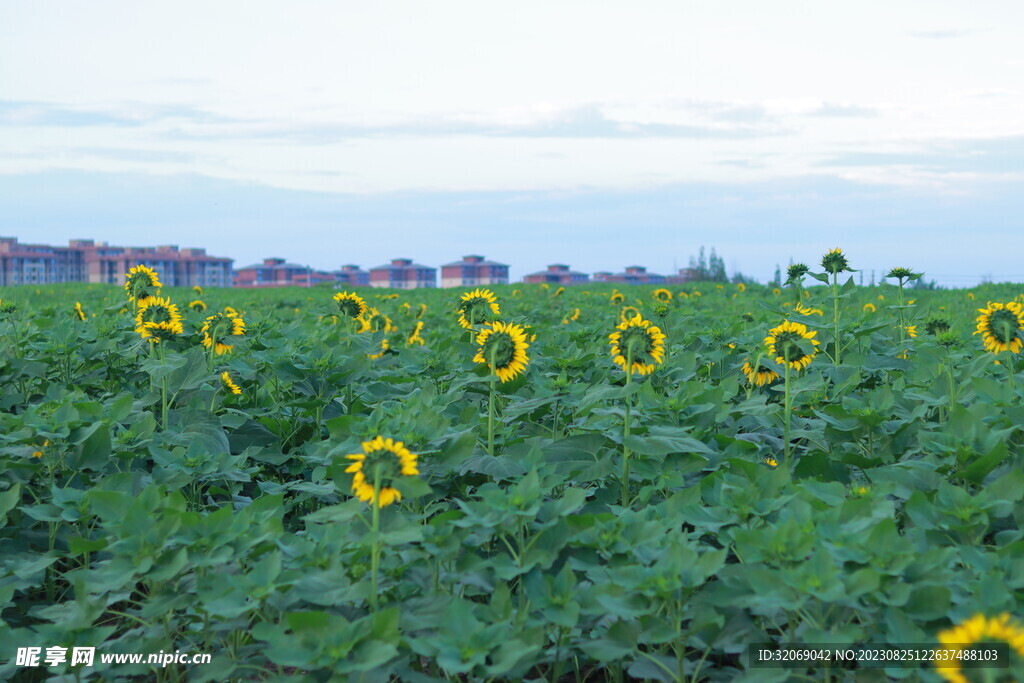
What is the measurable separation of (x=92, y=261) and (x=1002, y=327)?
101657 mm

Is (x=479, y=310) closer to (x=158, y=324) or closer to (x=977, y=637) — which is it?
(x=158, y=324)

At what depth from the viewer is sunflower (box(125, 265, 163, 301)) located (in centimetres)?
512

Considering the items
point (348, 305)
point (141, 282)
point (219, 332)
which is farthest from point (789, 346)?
point (141, 282)

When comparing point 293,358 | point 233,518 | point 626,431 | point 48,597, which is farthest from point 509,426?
point 48,597

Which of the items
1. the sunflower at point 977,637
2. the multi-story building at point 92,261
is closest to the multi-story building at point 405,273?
the multi-story building at point 92,261

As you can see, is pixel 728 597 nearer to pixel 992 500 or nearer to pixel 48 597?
pixel 992 500

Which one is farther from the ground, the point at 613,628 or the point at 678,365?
the point at 678,365

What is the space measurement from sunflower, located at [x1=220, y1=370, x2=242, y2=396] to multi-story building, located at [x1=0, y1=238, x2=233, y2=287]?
85.1 metres

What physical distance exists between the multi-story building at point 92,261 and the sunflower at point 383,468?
8785cm

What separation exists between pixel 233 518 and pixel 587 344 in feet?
9.97

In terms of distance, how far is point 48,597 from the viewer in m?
3.05

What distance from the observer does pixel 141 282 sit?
16.9ft

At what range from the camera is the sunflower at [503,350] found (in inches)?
124

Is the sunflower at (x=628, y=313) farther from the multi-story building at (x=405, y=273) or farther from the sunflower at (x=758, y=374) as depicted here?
the multi-story building at (x=405, y=273)
